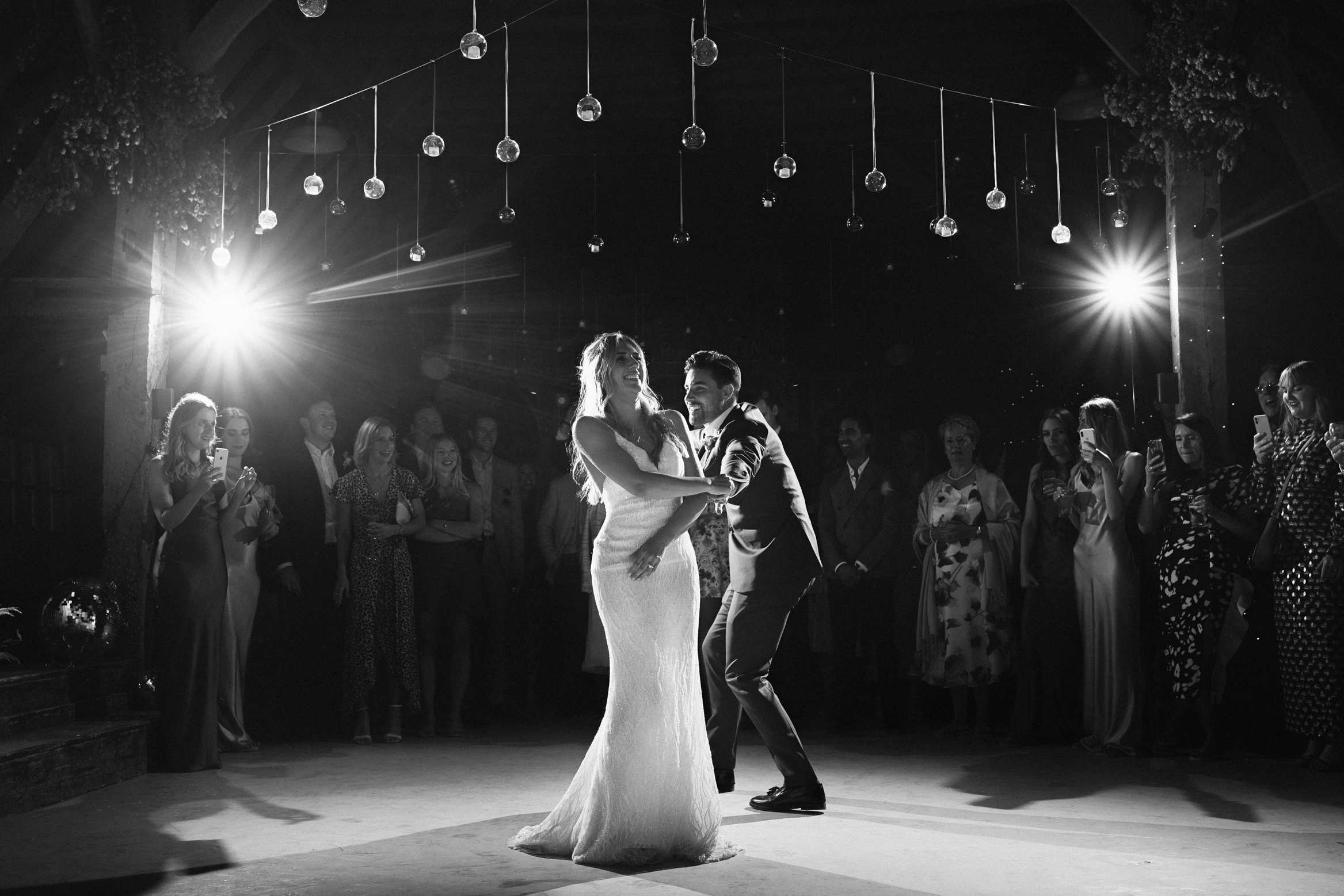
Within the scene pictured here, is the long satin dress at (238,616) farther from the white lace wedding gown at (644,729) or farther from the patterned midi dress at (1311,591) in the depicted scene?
the patterned midi dress at (1311,591)

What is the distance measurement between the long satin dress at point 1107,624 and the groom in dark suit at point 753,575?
1.96m

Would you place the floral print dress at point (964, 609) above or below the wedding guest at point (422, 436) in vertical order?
below

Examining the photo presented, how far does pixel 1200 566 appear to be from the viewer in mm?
5324

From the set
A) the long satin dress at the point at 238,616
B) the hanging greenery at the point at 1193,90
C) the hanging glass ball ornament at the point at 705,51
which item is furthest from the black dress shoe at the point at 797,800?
the hanging greenery at the point at 1193,90

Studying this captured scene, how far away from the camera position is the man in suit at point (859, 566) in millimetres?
6406

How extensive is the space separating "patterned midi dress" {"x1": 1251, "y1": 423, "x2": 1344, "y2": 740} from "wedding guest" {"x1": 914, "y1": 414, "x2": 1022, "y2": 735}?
1390 millimetres

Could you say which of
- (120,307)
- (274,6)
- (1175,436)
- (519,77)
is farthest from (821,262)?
(120,307)

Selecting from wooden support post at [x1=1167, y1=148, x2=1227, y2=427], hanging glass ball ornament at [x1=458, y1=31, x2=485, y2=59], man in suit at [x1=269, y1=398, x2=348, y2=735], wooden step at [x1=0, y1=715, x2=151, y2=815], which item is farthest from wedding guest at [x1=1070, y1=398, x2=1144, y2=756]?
wooden step at [x1=0, y1=715, x2=151, y2=815]

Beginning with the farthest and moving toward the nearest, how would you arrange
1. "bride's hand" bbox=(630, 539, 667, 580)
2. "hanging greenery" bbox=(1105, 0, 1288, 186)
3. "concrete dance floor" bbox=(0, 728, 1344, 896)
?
"hanging greenery" bbox=(1105, 0, 1288, 186) < "bride's hand" bbox=(630, 539, 667, 580) < "concrete dance floor" bbox=(0, 728, 1344, 896)

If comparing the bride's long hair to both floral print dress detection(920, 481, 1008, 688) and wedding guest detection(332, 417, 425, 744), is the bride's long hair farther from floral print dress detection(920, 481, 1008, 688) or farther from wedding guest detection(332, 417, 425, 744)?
floral print dress detection(920, 481, 1008, 688)

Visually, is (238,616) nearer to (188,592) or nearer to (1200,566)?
(188,592)

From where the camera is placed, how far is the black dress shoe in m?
4.04

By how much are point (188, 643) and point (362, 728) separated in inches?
43.3

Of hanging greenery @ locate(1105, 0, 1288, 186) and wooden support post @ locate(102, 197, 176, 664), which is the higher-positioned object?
hanging greenery @ locate(1105, 0, 1288, 186)
